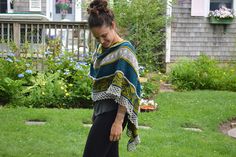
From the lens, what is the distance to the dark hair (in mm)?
2957

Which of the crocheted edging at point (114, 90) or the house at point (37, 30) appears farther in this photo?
the house at point (37, 30)

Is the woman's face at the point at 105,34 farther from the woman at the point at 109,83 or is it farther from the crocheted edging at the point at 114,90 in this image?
the crocheted edging at the point at 114,90

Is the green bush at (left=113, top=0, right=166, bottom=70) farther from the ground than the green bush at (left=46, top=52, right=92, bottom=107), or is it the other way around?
the green bush at (left=113, top=0, right=166, bottom=70)

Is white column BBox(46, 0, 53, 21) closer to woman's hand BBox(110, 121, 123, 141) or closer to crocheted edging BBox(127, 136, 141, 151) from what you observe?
crocheted edging BBox(127, 136, 141, 151)

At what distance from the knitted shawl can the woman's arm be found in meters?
0.04

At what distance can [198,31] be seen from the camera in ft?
39.8

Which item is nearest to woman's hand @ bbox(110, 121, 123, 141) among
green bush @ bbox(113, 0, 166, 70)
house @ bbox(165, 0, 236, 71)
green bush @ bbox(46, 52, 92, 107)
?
green bush @ bbox(46, 52, 92, 107)

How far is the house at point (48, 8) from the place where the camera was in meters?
12.9

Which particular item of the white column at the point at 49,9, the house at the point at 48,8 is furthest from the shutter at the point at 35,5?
the white column at the point at 49,9

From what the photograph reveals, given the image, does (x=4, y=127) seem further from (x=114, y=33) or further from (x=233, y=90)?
(x=233, y=90)

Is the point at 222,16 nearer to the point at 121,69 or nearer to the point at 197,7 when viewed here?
the point at 197,7

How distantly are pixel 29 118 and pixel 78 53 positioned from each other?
323 cm

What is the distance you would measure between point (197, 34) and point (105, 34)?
31.0 ft

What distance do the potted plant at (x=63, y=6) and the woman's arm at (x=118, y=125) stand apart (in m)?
10.8
